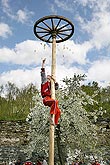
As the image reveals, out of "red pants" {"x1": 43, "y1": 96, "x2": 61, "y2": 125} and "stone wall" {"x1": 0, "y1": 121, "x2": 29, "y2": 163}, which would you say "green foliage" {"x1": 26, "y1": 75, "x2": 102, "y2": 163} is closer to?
"red pants" {"x1": 43, "y1": 96, "x2": 61, "y2": 125}

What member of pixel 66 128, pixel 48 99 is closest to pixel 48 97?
pixel 48 99

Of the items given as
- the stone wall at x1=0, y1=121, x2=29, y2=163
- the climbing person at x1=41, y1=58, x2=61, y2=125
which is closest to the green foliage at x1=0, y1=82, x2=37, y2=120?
the stone wall at x1=0, y1=121, x2=29, y2=163

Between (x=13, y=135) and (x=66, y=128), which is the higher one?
(x=13, y=135)

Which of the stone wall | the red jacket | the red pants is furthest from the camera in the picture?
the stone wall

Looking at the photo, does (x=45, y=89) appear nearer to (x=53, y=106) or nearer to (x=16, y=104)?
(x=53, y=106)

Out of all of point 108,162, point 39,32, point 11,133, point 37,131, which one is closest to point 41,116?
point 37,131

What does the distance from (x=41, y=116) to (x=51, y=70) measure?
276 inches

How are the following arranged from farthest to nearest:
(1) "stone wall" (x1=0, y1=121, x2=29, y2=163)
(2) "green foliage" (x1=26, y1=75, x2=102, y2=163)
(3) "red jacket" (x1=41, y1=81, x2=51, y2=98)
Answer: (1) "stone wall" (x1=0, y1=121, x2=29, y2=163) → (2) "green foliage" (x1=26, y1=75, x2=102, y2=163) → (3) "red jacket" (x1=41, y1=81, x2=51, y2=98)

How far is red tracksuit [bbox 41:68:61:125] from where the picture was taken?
243 inches

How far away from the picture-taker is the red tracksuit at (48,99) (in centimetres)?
617

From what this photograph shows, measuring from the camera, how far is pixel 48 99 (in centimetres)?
623

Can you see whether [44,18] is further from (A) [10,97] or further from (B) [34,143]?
(A) [10,97]

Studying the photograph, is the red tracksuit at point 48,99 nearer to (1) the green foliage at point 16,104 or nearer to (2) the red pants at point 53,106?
(2) the red pants at point 53,106

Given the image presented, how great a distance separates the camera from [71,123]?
13.0 m
